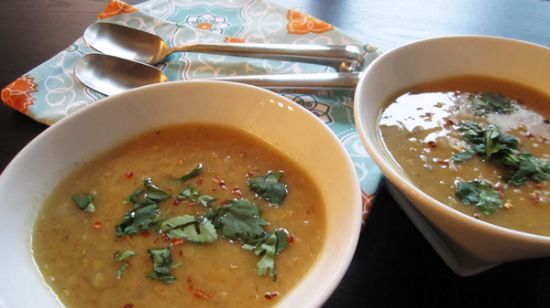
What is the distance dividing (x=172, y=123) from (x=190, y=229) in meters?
0.40

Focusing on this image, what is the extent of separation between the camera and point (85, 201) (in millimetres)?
1083

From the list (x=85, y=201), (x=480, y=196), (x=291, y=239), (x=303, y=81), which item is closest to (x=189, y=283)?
(x=291, y=239)

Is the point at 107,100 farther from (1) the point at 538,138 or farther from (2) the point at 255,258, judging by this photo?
(1) the point at 538,138

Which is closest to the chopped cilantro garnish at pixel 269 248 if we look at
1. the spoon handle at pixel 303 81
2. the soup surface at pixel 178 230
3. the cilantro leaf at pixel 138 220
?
the soup surface at pixel 178 230

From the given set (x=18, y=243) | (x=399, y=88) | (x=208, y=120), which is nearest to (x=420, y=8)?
(x=399, y=88)

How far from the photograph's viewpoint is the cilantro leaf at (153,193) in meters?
1.09

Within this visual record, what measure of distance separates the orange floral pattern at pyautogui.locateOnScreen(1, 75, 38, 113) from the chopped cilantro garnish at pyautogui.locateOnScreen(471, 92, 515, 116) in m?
1.54

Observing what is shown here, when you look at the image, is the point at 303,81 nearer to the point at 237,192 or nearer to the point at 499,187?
the point at 237,192

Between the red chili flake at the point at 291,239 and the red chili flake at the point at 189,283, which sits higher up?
the red chili flake at the point at 291,239

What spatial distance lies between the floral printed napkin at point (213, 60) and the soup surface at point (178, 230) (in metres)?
0.32

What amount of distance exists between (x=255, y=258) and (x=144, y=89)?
597 millimetres

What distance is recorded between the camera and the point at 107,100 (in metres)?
1.19

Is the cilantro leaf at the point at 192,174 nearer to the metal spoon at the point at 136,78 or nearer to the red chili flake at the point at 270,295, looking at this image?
the red chili flake at the point at 270,295

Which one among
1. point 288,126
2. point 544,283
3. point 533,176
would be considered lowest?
point 544,283
